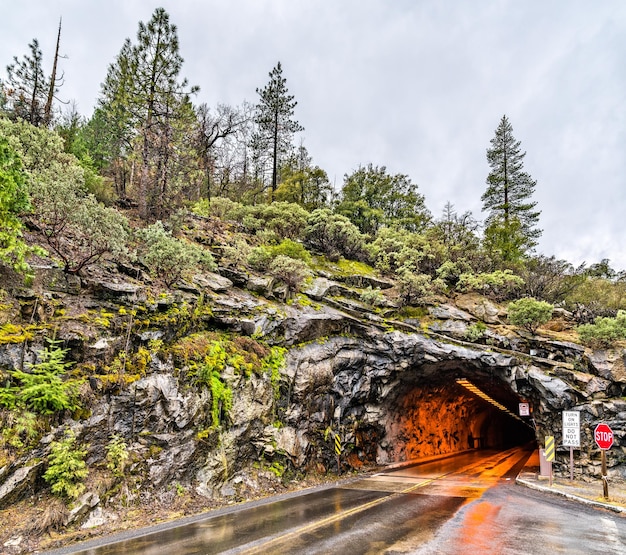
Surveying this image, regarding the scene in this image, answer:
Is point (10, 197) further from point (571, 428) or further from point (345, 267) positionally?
point (571, 428)

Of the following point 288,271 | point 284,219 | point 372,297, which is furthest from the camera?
point 284,219

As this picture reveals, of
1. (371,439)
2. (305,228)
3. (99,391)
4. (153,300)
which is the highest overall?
(305,228)

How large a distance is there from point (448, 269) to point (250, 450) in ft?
53.9

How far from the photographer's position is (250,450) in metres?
12.0

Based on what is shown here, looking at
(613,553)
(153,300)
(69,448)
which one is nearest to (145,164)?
(153,300)

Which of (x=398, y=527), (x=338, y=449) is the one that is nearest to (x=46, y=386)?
(x=398, y=527)

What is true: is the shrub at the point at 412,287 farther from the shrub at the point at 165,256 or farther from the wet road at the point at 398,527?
→ the shrub at the point at 165,256

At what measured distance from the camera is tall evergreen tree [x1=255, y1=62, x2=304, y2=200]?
34000 millimetres

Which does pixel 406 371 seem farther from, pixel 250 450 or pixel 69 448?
pixel 69 448

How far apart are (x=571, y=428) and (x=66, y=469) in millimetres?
16227

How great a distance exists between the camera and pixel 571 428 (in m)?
14.0

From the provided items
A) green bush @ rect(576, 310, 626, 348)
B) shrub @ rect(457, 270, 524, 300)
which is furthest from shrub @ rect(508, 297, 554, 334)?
shrub @ rect(457, 270, 524, 300)

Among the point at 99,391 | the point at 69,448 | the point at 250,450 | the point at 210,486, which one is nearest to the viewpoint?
the point at 69,448

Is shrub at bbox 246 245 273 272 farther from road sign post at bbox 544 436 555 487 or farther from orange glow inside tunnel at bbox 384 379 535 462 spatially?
road sign post at bbox 544 436 555 487
